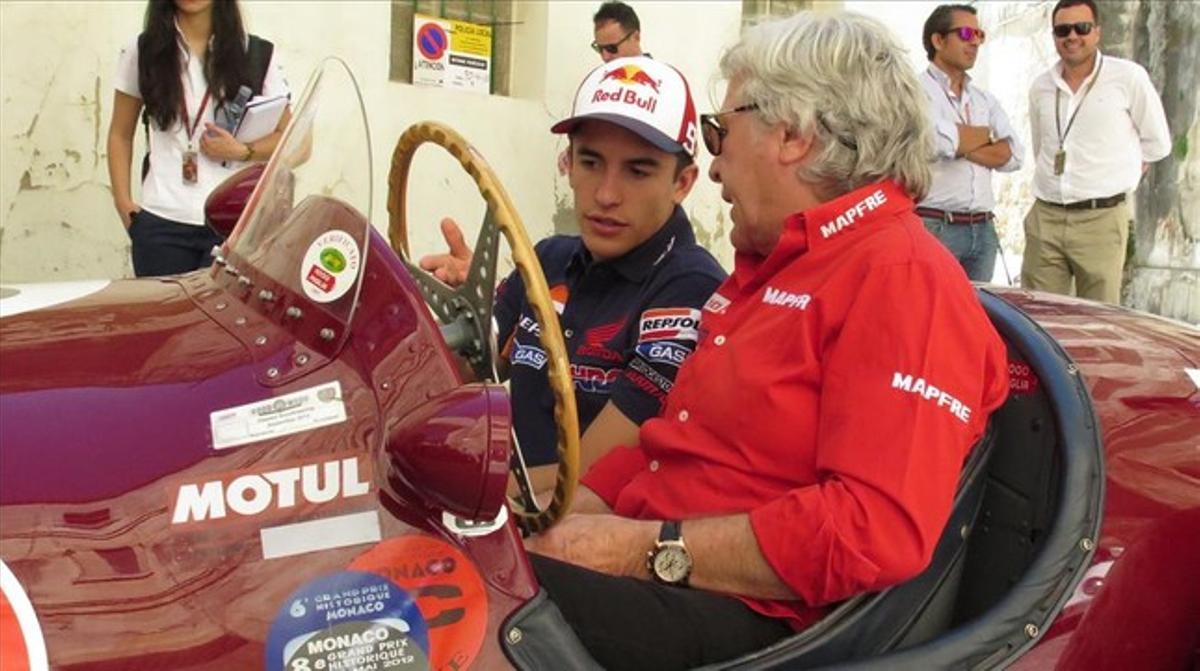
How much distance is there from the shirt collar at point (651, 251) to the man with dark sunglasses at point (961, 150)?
3.63 m

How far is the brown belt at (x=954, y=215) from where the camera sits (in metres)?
6.31

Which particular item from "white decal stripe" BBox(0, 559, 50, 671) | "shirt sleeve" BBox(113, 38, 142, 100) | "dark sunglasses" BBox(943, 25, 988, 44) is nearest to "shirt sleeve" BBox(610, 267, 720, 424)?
"white decal stripe" BBox(0, 559, 50, 671)

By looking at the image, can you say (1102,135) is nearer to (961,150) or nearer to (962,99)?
(962,99)

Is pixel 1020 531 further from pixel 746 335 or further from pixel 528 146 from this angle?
pixel 528 146

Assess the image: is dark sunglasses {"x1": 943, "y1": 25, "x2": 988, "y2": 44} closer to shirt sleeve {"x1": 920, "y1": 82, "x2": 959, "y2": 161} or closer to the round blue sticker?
shirt sleeve {"x1": 920, "y1": 82, "x2": 959, "y2": 161}

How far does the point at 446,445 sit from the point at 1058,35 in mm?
6073

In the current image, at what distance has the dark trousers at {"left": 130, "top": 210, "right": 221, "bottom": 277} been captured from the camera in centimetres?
456

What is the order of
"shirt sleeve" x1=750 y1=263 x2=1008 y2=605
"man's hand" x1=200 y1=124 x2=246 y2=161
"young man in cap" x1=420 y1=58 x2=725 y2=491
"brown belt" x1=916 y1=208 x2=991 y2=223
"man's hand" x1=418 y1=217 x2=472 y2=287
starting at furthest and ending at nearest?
"brown belt" x1=916 y1=208 x2=991 y2=223, "man's hand" x1=200 y1=124 x2=246 y2=161, "young man in cap" x1=420 y1=58 x2=725 y2=491, "man's hand" x1=418 y1=217 x2=472 y2=287, "shirt sleeve" x1=750 y1=263 x2=1008 y2=605

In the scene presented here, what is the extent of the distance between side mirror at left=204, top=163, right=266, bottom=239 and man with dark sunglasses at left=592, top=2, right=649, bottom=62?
5225 mm

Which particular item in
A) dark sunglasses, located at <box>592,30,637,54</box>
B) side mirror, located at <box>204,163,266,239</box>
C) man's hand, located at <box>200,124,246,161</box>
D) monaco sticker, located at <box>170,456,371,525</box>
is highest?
dark sunglasses, located at <box>592,30,637,54</box>

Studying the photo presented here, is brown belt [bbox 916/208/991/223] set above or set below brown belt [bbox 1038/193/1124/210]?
below

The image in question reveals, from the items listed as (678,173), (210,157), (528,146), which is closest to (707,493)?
(678,173)

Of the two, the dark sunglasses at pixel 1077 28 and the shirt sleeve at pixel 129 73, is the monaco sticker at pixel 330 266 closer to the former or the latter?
the shirt sleeve at pixel 129 73

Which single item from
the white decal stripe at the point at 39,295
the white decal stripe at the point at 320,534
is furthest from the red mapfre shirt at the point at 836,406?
the white decal stripe at the point at 39,295
